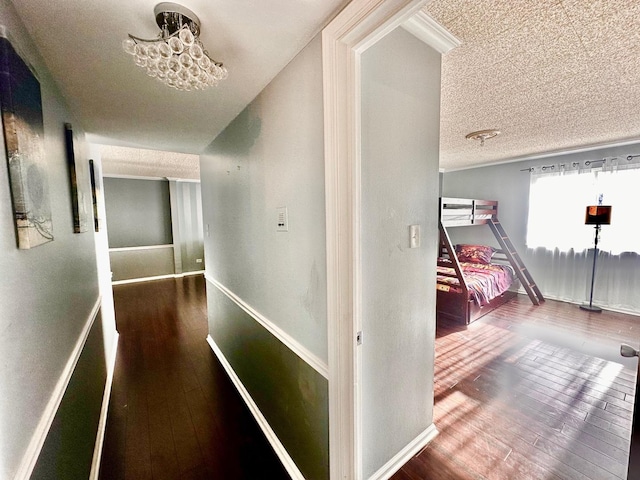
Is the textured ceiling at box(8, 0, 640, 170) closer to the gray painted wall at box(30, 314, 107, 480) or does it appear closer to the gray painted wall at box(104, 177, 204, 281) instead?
the gray painted wall at box(30, 314, 107, 480)

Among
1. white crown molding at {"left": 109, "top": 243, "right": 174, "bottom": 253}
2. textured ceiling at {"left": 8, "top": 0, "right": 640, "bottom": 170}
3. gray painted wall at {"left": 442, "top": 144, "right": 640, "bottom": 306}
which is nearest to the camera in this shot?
textured ceiling at {"left": 8, "top": 0, "right": 640, "bottom": 170}

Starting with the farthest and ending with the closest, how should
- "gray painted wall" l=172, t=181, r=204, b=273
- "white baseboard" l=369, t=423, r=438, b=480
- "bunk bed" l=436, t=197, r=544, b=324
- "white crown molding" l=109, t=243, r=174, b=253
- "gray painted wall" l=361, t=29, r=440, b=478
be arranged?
"gray painted wall" l=172, t=181, r=204, b=273 → "white crown molding" l=109, t=243, r=174, b=253 → "bunk bed" l=436, t=197, r=544, b=324 → "white baseboard" l=369, t=423, r=438, b=480 → "gray painted wall" l=361, t=29, r=440, b=478

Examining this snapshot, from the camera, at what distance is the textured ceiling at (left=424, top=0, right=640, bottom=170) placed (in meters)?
1.19

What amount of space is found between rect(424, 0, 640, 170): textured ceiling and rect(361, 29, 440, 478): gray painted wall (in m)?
0.29

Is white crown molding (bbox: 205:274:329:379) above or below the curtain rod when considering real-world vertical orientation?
below

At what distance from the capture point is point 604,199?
364 cm

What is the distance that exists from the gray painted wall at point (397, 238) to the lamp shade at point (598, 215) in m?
3.70

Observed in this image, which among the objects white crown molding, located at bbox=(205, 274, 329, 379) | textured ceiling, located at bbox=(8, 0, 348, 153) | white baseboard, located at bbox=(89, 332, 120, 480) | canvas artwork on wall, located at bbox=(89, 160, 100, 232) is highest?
textured ceiling, located at bbox=(8, 0, 348, 153)

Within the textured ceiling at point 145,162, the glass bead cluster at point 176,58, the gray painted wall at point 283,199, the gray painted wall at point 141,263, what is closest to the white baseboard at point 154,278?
the gray painted wall at point 141,263

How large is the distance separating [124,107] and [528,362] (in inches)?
159

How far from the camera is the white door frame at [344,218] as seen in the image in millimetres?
941

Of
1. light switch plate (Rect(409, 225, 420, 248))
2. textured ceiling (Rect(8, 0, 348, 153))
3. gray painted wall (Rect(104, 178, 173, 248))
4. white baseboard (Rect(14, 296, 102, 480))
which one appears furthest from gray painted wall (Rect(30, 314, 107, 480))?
gray painted wall (Rect(104, 178, 173, 248))

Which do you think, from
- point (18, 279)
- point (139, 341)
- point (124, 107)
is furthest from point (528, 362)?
point (139, 341)


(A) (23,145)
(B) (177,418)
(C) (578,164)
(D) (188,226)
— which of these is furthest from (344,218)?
(D) (188,226)
